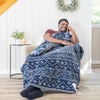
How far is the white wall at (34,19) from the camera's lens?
151 inches

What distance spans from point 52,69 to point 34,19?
1.52 m

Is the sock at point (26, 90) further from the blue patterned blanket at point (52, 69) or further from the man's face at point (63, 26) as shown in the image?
the man's face at point (63, 26)

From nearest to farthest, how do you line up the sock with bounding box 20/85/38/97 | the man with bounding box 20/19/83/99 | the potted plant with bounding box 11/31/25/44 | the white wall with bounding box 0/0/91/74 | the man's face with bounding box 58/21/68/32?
1. the sock with bounding box 20/85/38/97
2. the man with bounding box 20/19/83/99
3. the man's face with bounding box 58/21/68/32
4. the potted plant with bounding box 11/31/25/44
5. the white wall with bounding box 0/0/91/74

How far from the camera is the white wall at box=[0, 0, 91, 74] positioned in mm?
3836

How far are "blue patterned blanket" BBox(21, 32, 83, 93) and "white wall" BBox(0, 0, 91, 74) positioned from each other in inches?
42.9

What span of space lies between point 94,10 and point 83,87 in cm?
286

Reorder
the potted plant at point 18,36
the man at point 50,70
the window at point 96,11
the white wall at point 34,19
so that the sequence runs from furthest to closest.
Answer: the window at point 96,11 → the white wall at point 34,19 → the potted plant at point 18,36 → the man at point 50,70

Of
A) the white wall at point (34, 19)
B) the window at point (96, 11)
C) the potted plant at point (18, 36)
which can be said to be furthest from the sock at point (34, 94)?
the window at point (96, 11)

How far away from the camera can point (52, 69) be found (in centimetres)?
260

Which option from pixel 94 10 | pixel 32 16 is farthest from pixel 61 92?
pixel 94 10

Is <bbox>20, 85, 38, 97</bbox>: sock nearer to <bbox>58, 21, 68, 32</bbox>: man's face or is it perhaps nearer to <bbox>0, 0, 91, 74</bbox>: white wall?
<bbox>58, 21, 68, 32</bbox>: man's face

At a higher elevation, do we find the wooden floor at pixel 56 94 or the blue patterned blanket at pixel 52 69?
Answer: the blue patterned blanket at pixel 52 69

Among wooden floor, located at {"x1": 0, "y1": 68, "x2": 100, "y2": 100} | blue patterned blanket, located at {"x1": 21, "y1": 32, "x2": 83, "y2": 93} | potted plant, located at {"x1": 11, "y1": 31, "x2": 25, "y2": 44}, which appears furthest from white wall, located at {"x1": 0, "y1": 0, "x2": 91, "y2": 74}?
blue patterned blanket, located at {"x1": 21, "y1": 32, "x2": 83, "y2": 93}

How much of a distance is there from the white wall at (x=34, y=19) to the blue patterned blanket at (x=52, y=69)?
109 centimetres
